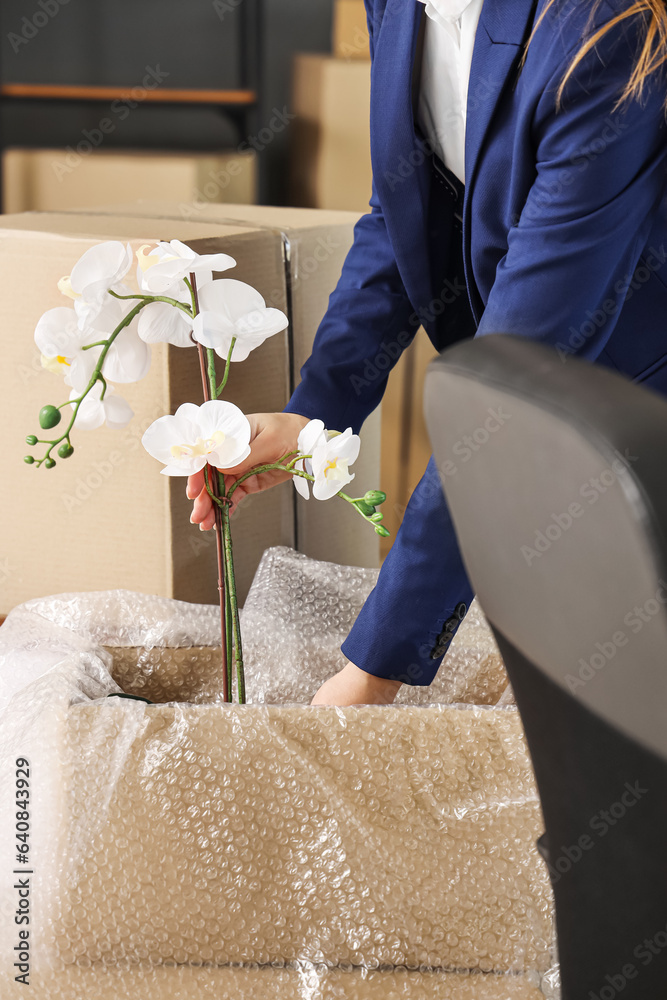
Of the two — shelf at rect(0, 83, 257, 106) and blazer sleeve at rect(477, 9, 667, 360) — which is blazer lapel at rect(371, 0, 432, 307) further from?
shelf at rect(0, 83, 257, 106)

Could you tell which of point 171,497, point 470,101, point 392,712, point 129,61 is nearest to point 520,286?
point 470,101

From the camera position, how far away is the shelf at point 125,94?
1.97 meters

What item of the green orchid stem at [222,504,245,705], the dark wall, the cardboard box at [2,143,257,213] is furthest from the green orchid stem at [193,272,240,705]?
the dark wall

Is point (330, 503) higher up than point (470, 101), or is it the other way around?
point (470, 101)

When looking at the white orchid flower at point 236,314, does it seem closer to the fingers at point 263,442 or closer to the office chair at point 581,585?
the fingers at point 263,442

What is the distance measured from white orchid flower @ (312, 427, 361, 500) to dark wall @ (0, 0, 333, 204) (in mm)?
1554

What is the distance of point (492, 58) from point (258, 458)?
0.31 m

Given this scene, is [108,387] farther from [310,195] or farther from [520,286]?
[310,195]

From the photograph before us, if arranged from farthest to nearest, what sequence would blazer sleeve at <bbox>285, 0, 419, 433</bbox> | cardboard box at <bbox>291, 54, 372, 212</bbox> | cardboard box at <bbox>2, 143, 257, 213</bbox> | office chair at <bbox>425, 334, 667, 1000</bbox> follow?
1. cardboard box at <bbox>2, 143, 257, 213</bbox>
2. cardboard box at <bbox>291, 54, 372, 212</bbox>
3. blazer sleeve at <bbox>285, 0, 419, 433</bbox>
4. office chair at <bbox>425, 334, 667, 1000</bbox>

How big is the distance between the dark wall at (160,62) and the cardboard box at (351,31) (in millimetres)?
139

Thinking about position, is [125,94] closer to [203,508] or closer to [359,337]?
[359,337]

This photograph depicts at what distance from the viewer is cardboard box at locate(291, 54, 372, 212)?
177 centimetres

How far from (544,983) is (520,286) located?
44 cm

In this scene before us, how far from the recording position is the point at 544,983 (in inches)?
22.6
